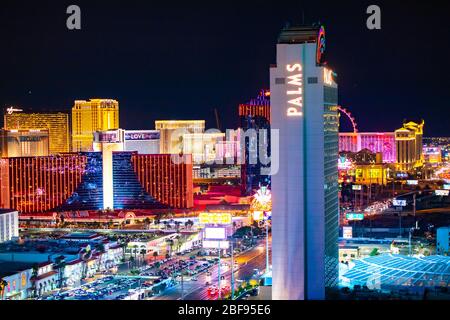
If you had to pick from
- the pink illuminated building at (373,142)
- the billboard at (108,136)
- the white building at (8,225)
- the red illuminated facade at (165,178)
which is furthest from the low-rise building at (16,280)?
the pink illuminated building at (373,142)

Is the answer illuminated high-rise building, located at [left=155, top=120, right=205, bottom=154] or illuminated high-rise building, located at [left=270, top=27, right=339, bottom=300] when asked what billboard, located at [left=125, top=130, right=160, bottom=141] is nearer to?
illuminated high-rise building, located at [left=155, top=120, right=205, bottom=154]

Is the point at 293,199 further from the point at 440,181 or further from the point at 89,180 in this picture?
the point at 440,181

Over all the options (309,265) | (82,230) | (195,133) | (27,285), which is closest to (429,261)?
(309,265)

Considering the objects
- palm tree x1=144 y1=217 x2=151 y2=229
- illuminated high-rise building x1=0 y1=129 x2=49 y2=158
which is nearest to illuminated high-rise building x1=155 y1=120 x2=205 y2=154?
illuminated high-rise building x1=0 y1=129 x2=49 y2=158

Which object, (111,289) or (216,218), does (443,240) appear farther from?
(111,289)

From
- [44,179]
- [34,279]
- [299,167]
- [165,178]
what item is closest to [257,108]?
[165,178]
